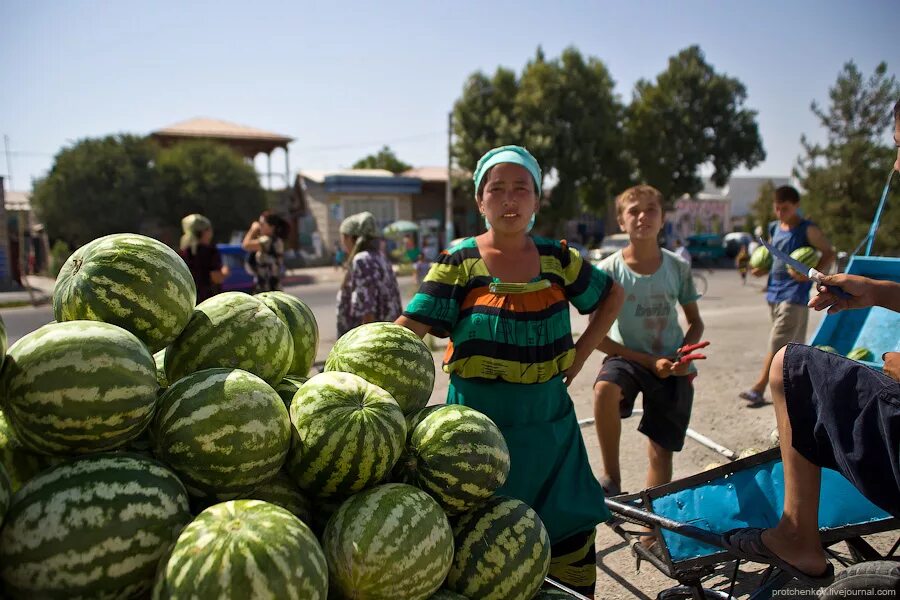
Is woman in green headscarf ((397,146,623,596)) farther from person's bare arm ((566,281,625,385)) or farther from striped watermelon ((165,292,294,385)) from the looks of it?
striped watermelon ((165,292,294,385))

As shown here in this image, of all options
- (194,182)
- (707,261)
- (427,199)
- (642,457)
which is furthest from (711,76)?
(642,457)

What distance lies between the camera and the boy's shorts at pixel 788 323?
601cm

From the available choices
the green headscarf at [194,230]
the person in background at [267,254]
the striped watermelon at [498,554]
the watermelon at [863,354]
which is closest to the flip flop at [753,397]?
the watermelon at [863,354]

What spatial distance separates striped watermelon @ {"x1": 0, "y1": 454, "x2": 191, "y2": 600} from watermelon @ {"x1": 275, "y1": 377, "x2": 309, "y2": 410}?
0.51m

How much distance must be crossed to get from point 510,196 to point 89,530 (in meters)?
1.85

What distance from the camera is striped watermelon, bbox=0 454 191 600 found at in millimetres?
1275

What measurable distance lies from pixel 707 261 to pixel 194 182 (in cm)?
2552

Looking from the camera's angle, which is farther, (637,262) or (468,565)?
(637,262)

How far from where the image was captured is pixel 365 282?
545cm

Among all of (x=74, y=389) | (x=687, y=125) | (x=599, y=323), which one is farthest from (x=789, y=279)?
(x=687, y=125)

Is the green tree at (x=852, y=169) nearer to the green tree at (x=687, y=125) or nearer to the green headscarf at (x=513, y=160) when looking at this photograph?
the green tree at (x=687, y=125)

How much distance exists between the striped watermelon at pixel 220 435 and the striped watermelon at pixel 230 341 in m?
0.22

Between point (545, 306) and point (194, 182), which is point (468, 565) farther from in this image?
point (194, 182)

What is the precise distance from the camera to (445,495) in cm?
176
